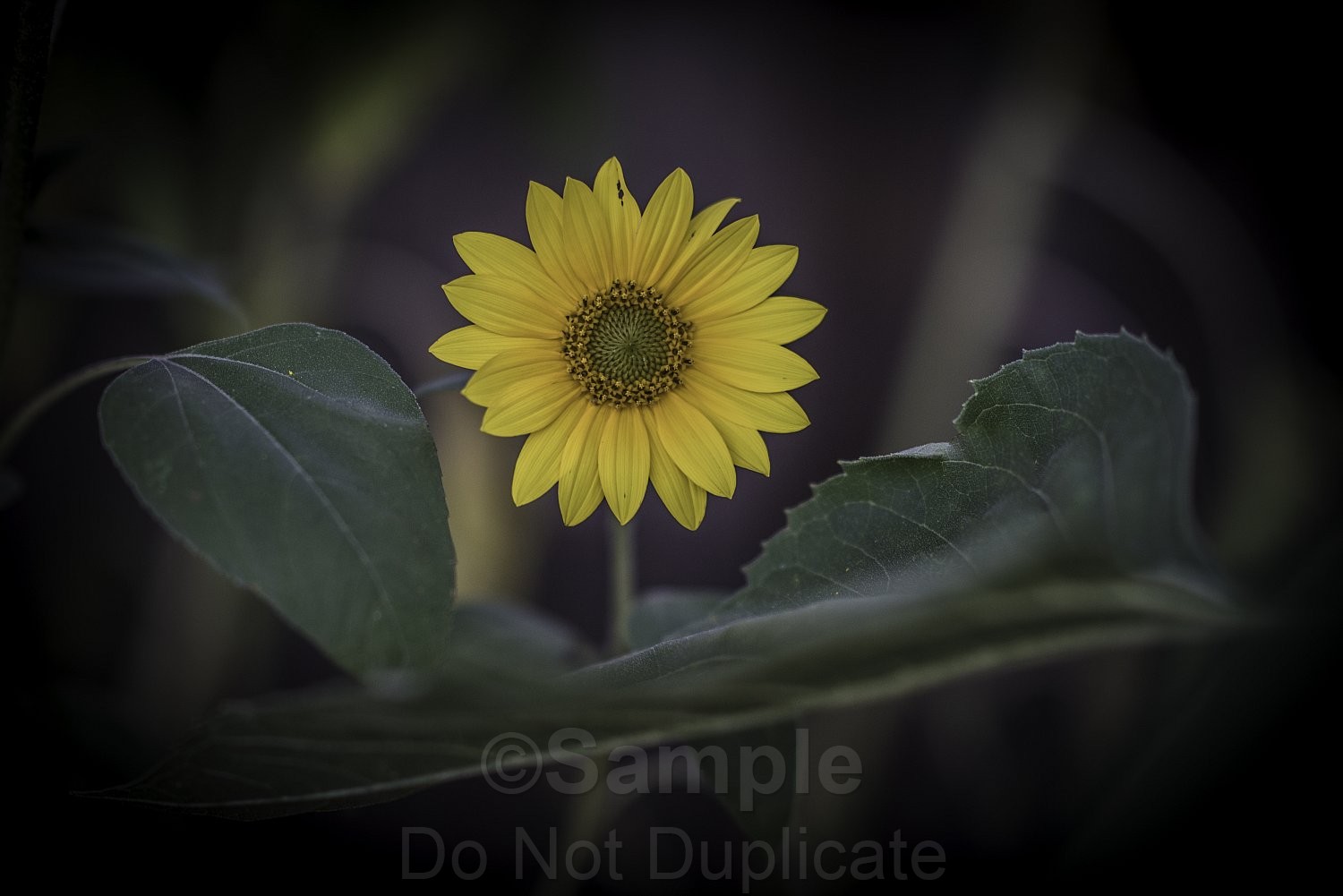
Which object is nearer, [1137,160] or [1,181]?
[1,181]

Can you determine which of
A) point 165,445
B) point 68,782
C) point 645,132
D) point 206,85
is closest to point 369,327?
point 206,85

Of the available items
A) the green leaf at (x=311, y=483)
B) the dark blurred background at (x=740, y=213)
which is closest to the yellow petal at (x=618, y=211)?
the green leaf at (x=311, y=483)

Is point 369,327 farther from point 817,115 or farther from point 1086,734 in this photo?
point 1086,734

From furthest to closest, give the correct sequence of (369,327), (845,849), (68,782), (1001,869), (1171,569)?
(369,327) → (1001,869) → (845,849) → (68,782) → (1171,569)

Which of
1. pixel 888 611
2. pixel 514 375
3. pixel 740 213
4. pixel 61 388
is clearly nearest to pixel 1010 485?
pixel 888 611

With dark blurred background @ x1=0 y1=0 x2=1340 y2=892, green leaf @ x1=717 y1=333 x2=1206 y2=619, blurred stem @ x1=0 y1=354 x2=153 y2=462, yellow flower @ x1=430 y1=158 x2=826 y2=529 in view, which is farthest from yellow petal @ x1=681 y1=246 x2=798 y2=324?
dark blurred background @ x1=0 y1=0 x2=1340 y2=892

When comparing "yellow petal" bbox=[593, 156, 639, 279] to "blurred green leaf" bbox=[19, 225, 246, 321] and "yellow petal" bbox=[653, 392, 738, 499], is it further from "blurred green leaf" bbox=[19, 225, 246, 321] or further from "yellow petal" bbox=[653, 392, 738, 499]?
"blurred green leaf" bbox=[19, 225, 246, 321]
